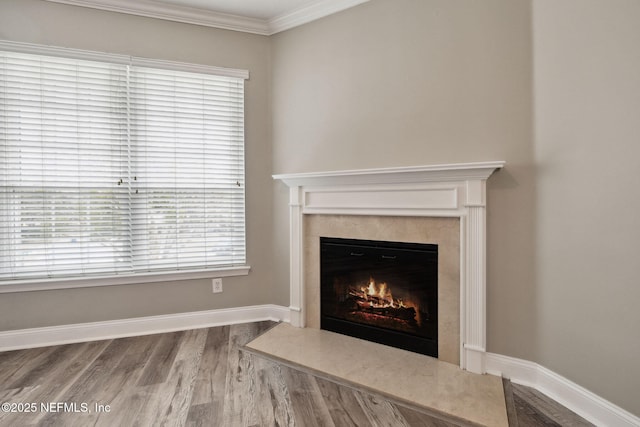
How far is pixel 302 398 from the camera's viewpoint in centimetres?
184

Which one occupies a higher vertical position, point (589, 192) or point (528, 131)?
point (528, 131)

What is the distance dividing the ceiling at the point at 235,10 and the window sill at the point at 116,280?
2194 mm

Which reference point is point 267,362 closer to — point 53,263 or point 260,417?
point 260,417

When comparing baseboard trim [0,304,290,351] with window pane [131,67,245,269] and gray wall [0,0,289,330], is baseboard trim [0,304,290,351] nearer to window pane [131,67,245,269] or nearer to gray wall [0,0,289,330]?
gray wall [0,0,289,330]

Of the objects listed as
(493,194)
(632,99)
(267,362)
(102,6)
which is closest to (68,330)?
(267,362)

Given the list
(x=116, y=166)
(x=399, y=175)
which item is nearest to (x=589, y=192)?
(x=399, y=175)

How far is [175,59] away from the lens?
280 centimetres

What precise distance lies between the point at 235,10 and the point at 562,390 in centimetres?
359

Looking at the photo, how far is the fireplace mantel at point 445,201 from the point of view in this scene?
6.66ft

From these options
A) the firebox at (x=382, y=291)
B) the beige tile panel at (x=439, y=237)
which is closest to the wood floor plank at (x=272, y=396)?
the firebox at (x=382, y=291)

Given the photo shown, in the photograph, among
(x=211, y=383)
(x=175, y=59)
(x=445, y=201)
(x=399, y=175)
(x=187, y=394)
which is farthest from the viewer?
(x=175, y=59)

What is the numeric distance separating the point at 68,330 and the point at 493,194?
3.35 m

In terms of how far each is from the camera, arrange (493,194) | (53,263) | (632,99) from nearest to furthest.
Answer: (632,99) → (493,194) → (53,263)

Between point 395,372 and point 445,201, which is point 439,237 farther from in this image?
point 395,372
